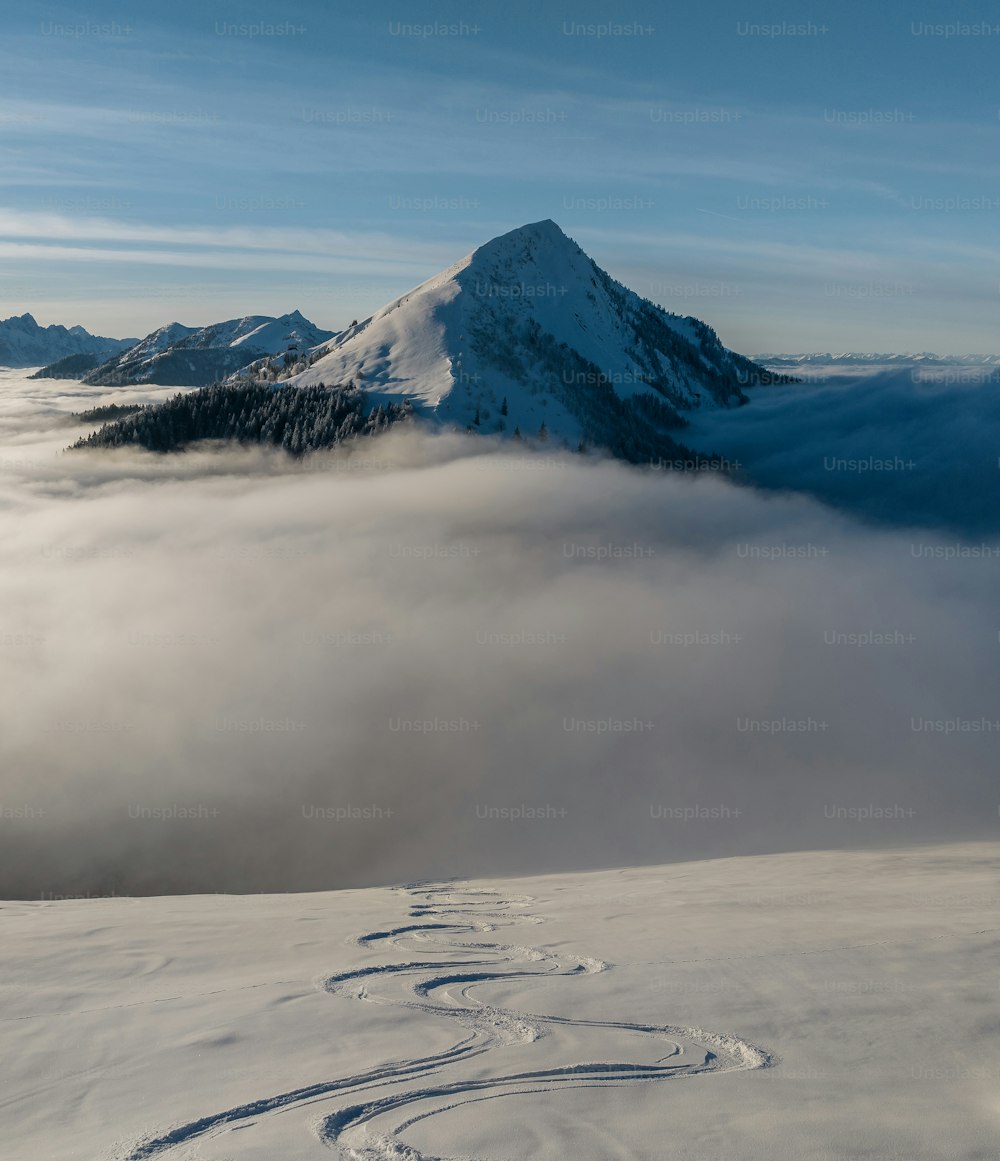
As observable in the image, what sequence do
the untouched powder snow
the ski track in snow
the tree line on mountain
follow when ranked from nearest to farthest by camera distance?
1. the untouched powder snow
2. the ski track in snow
3. the tree line on mountain

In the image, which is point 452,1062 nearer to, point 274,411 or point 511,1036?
point 511,1036

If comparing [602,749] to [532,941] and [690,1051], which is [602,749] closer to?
[532,941]

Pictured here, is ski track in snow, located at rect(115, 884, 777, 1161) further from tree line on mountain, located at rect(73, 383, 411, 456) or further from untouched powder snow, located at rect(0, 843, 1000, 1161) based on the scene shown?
tree line on mountain, located at rect(73, 383, 411, 456)

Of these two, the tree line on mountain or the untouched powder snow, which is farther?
the tree line on mountain

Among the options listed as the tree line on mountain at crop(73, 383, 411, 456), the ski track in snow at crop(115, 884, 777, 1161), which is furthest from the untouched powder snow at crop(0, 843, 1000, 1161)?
the tree line on mountain at crop(73, 383, 411, 456)

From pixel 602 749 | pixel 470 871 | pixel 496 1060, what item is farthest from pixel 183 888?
pixel 496 1060

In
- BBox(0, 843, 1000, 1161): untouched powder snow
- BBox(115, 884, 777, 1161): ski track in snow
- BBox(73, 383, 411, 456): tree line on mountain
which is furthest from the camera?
BBox(73, 383, 411, 456): tree line on mountain

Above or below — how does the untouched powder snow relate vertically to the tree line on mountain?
below
